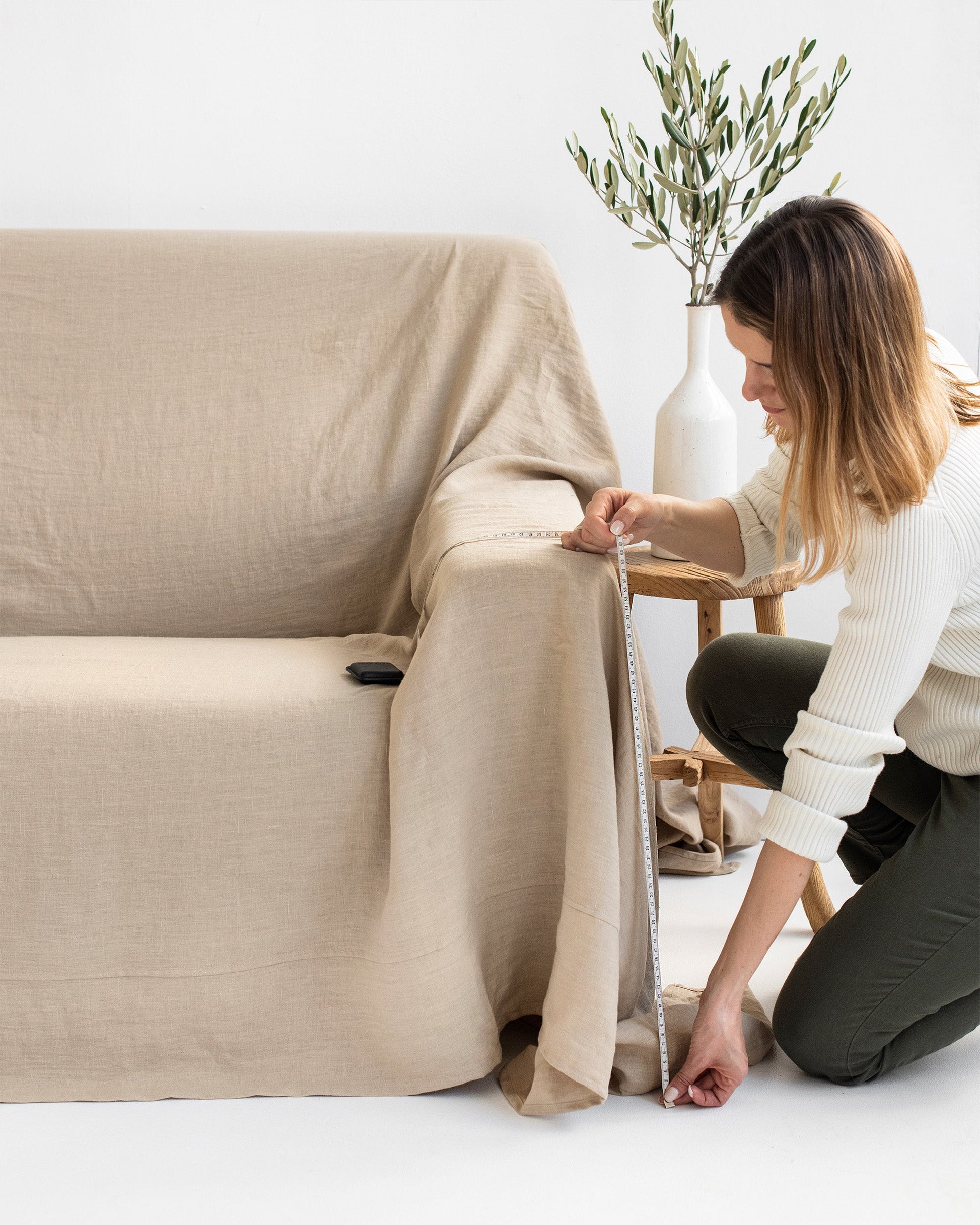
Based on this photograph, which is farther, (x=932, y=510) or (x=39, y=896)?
(x=39, y=896)

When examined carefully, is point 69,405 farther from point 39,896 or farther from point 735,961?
point 735,961

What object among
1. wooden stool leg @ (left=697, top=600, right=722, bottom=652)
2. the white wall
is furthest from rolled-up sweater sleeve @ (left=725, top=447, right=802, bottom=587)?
the white wall

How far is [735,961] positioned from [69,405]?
1.27 m

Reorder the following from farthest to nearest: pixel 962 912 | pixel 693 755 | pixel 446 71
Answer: pixel 446 71 < pixel 693 755 < pixel 962 912

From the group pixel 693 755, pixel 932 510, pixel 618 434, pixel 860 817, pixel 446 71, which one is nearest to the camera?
pixel 932 510

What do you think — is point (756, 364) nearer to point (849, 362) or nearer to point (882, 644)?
point (849, 362)

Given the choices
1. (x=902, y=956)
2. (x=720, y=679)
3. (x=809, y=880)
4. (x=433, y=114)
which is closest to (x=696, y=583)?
(x=720, y=679)

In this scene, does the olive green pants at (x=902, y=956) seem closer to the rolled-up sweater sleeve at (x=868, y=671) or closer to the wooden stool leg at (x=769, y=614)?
the rolled-up sweater sleeve at (x=868, y=671)

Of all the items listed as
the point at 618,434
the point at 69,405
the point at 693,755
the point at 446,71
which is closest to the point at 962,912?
the point at 693,755

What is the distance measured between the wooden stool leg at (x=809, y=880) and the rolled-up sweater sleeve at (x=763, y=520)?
14 cm

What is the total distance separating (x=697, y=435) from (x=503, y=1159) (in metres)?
1.07

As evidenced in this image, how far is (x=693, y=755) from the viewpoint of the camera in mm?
1769

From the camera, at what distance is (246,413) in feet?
5.83

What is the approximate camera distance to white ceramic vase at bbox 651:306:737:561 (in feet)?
5.77
